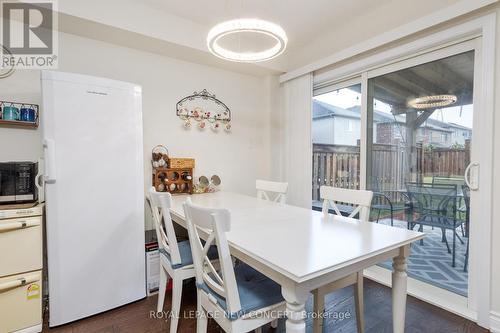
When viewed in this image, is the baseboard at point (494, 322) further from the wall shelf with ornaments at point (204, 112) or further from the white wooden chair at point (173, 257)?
the wall shelf with ornaments at point (204, 112)

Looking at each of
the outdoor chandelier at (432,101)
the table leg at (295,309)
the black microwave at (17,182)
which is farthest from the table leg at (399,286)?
the black microwave at (17,182)

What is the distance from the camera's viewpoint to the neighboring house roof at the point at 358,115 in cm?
204

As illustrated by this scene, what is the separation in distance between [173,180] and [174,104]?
0.84 metres

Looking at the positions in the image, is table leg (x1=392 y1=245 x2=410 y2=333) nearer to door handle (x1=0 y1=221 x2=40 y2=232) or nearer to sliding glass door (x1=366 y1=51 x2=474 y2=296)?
sliding glass door (x1=366 y1=51 x2=474 y2=296)

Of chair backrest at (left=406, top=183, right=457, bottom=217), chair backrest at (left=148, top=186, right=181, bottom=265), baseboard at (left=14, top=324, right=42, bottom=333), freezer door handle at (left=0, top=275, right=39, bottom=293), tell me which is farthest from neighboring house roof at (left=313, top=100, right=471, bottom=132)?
baseboard at (left=14, top=324, right=42, bottom=333)

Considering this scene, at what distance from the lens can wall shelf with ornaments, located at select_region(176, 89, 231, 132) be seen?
113 inches

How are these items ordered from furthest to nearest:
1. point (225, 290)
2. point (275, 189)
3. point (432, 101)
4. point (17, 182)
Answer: point (275, 189), point (432, 101), point (17, 182), point (225, 290)

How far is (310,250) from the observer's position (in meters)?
1.09

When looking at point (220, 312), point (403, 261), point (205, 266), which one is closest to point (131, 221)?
point (205, 266)

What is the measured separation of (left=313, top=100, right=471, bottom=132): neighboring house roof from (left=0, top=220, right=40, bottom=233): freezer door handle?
9.30ft

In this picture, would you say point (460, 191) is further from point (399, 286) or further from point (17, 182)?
point (17, 182)

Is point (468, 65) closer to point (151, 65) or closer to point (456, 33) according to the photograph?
point (456, 33)

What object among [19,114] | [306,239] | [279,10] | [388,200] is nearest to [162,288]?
[306,239]

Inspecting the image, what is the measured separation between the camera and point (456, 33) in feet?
6.02
